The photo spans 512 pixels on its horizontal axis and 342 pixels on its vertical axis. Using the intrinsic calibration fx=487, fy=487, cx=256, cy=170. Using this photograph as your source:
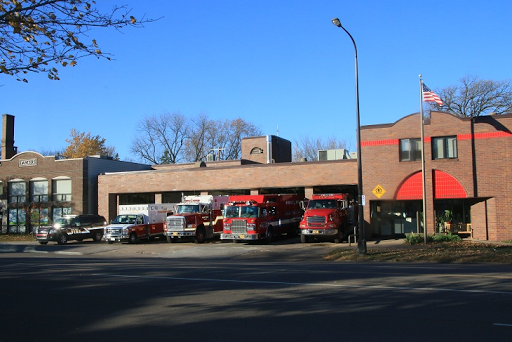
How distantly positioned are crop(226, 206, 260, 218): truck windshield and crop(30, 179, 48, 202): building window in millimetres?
22100

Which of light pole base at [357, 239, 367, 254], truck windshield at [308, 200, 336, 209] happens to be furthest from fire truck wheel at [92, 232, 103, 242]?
light pole base at [357, 239, 367, 254]

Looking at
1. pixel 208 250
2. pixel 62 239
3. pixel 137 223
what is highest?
pixel 137 223

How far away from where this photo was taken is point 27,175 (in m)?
44.2

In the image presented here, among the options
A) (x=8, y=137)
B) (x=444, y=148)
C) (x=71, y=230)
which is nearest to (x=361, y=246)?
(x=444, y=148)

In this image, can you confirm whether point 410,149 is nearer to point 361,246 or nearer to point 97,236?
point 361,246

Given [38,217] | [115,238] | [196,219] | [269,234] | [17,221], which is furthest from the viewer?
[17,221]

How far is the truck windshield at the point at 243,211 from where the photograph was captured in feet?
93.3

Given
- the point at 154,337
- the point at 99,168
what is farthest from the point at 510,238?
the point at 99,168

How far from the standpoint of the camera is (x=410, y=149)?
2966cm

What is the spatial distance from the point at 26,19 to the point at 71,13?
0.97 metres

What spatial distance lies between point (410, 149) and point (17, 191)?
35131 millimetres

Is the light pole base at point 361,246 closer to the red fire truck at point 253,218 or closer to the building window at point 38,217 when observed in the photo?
the red fire truck at point 253,218

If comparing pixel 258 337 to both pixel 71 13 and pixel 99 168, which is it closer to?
pixel 71 13

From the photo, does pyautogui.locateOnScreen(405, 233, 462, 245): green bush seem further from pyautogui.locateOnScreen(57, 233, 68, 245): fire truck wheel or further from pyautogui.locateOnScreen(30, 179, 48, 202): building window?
pyautogui.locateOnScreen(30, 179, 48, 202): building window
